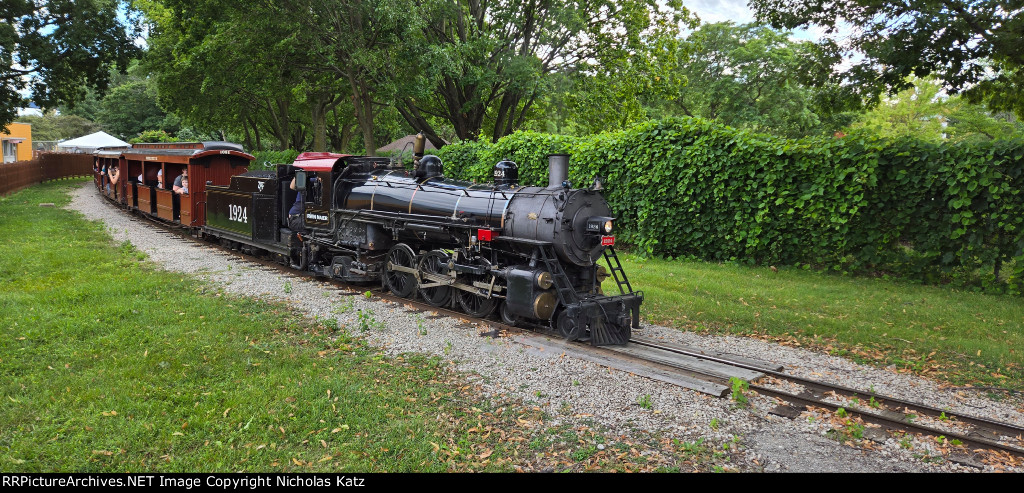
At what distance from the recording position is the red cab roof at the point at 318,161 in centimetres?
1188

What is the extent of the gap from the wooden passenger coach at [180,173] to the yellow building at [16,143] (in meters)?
49.1

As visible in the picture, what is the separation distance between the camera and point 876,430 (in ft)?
18.3

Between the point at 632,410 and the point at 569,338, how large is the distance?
212 centimetres

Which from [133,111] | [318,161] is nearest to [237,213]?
[318,161]

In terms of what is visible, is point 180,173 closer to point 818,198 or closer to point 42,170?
point 818,198

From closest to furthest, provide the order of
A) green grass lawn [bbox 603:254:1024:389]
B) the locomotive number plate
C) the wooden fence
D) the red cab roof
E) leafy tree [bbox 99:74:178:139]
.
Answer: green grass lawn [bbox 603:254:1024:389], the red cab roof, the locomotive number plate, the wooden fence, leafy tree [bbox 99:74:178:139]

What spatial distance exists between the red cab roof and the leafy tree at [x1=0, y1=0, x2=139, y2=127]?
16613 mm

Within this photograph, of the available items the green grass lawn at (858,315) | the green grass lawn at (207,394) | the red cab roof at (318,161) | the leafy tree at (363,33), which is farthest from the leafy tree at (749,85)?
the green grass lawn at (207,394)

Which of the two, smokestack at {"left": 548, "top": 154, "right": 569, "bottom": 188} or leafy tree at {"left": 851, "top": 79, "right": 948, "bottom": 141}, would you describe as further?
leafy tree at {"left": 851, "top": 79, "right": 948, "bottom": 141}

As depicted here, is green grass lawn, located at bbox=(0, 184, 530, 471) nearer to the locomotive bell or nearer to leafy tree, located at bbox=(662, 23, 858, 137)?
the locomotive bell

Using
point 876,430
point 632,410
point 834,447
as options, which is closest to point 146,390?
point 632,410

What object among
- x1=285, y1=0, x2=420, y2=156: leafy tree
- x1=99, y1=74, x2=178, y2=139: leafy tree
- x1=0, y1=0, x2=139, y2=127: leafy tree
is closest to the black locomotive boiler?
x1=285, y1=0, x2=420, y2=156: leafy tree

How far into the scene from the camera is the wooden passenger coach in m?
17.2

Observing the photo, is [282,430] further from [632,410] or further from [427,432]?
[632,410]
